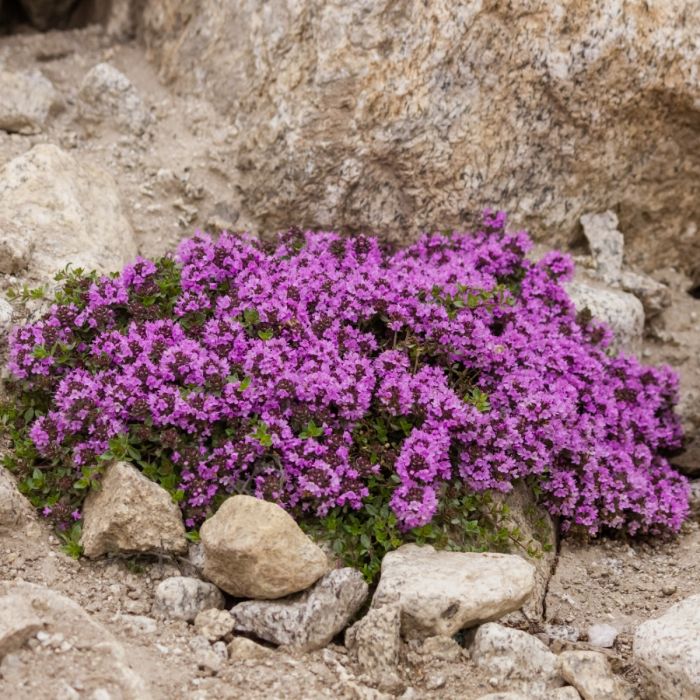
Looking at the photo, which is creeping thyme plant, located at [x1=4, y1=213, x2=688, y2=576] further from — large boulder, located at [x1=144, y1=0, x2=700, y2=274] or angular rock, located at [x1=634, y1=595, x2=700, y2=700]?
angular rock, located at [x1=634, y1=595, x2=700, y2=700]

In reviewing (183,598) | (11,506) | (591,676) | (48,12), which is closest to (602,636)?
(591,676)

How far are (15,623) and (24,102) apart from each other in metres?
6.25

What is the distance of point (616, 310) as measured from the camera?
327 inches

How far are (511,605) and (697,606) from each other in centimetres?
106

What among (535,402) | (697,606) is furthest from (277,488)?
(697,606)

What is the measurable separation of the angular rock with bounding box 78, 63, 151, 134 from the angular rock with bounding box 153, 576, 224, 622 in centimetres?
541

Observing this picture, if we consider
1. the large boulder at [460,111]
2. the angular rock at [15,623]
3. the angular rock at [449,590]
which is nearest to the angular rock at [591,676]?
the angular rock at [449,590]

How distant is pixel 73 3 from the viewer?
39.0 feet

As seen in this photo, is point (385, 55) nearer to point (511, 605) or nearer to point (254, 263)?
point (254, 263)

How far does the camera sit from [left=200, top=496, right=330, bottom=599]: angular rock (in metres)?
5.08

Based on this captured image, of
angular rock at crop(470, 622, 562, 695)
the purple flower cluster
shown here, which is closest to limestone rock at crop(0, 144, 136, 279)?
the purple flower cluster

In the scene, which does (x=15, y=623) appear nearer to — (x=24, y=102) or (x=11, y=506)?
(x=11, y=506)

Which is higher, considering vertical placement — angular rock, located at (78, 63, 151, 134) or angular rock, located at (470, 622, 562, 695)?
angular rock, located at (78, 63, 151, 134)

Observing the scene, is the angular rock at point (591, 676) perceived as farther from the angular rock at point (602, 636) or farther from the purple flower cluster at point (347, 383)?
the purple flower cluster at point (347, 383)
